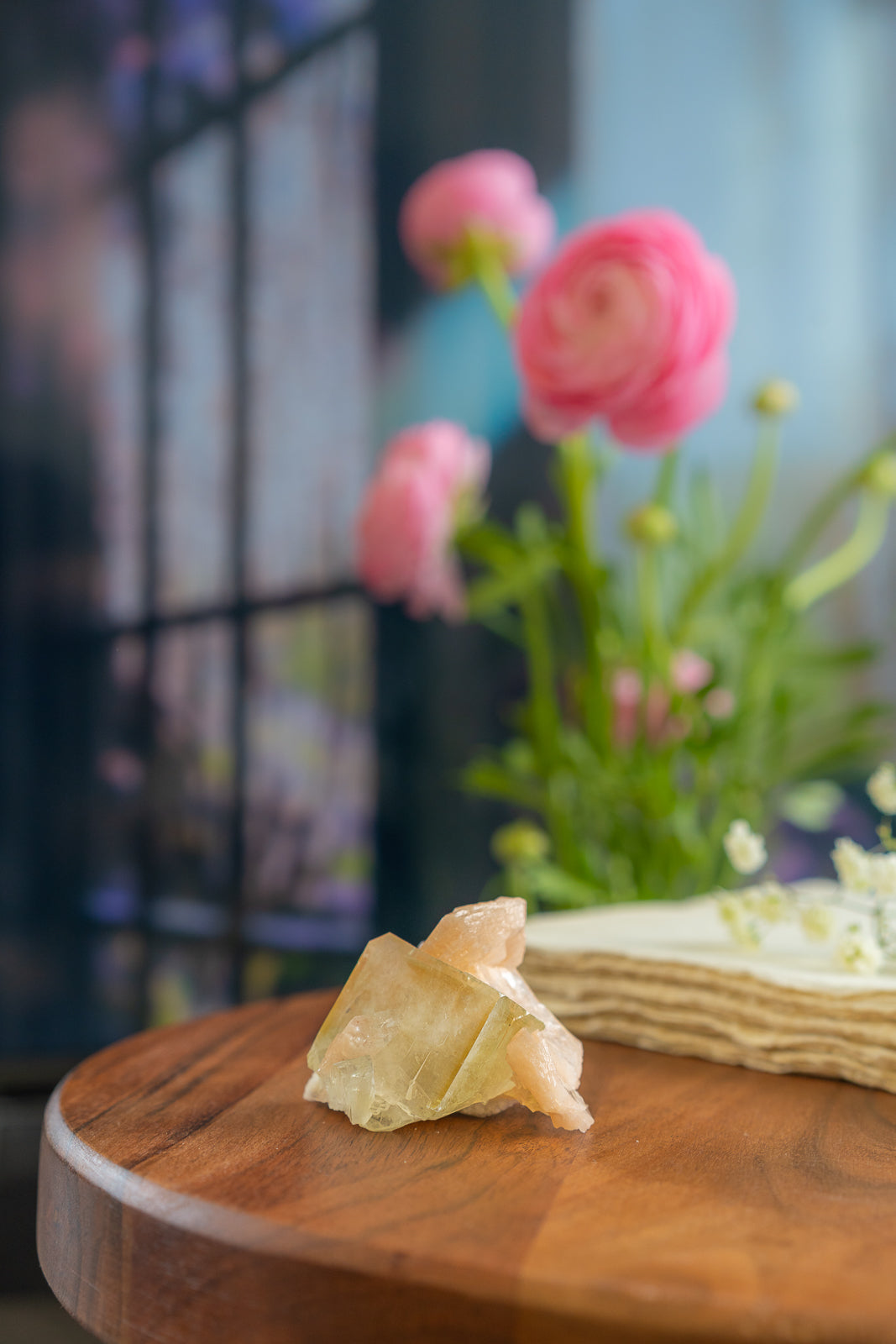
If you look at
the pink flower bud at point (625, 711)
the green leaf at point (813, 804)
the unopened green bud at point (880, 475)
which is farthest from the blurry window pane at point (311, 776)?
the unopened green bud at point (880, 475)

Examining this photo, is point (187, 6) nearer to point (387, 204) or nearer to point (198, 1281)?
point (387, 204)

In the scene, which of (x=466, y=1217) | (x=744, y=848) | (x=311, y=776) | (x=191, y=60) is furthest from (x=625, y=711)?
(x=191, y=60)

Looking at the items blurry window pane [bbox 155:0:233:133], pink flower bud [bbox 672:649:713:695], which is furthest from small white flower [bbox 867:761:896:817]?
blurry window pane [bbox 155:0:233:133]

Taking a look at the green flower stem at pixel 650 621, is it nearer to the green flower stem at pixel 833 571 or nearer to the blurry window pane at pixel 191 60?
the green flower stem at pixel 833 571

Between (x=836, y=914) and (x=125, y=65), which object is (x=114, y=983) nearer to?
(x=836, y=914)

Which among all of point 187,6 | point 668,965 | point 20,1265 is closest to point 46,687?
point 20,1265
